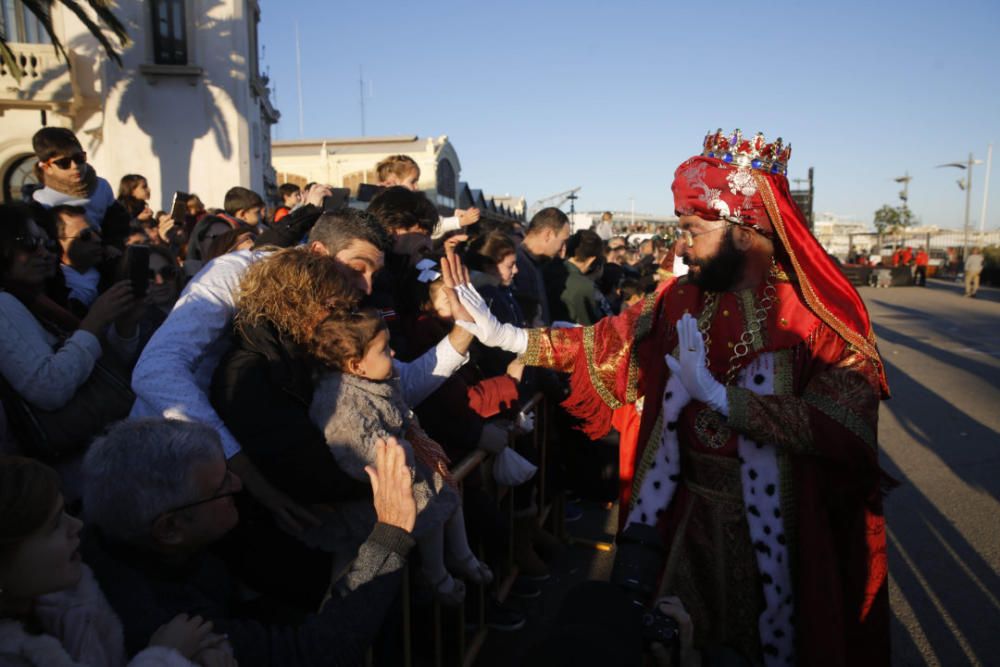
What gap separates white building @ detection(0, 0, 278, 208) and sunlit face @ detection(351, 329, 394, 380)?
17.1 metres

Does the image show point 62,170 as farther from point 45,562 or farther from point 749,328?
point 749,328

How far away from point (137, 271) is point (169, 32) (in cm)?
1723

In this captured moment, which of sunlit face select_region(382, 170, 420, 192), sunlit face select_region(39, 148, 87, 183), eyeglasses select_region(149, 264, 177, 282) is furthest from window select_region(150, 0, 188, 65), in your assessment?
eyeglasses select_region(149, 264, 177, 282)

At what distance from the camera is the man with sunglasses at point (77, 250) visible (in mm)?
3467

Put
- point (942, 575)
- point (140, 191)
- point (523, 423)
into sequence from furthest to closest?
point (140, 191) < point (942, 575) < point (523, 423)

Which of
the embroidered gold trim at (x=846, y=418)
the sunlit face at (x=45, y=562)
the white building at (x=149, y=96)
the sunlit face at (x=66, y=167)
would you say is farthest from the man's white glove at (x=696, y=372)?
the white building at (x=149, y=96)

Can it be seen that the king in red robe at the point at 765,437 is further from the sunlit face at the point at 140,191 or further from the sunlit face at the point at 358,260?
the sunlit face at the point at 140,191

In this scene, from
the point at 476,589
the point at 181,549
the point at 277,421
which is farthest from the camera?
the point at 476,589

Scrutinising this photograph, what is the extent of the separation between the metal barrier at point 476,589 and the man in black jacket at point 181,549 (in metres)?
0.57

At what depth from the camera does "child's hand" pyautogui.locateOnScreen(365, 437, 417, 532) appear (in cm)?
175

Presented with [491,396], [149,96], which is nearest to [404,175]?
[491,396]

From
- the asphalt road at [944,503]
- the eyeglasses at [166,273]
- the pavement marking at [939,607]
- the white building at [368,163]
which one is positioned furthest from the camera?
the white building at [368,163]

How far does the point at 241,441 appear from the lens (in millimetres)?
2123

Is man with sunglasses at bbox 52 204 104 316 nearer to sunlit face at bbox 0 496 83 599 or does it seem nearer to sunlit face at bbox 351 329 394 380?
sunlit face at bbox 351 329 394 380
